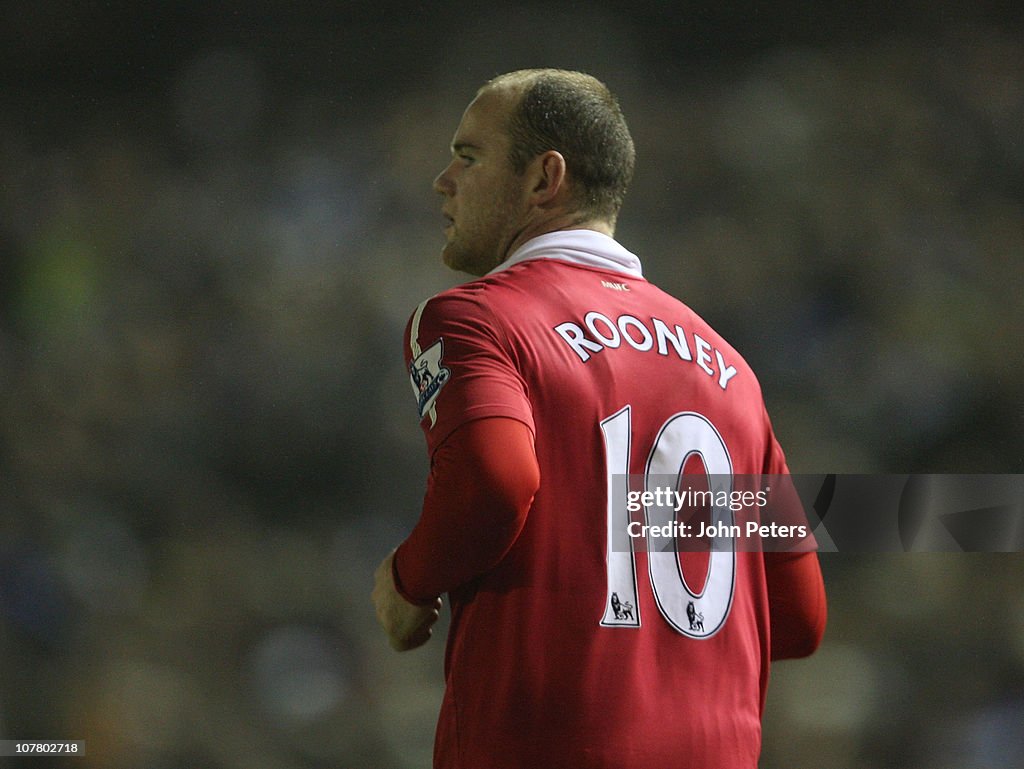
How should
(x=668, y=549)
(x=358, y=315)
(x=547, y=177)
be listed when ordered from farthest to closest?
(x=358, y=315) < (x=547, y=177) < (x=668, y=549)

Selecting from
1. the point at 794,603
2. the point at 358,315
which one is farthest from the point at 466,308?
the point at 358,315

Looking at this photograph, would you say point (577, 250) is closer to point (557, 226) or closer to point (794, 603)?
point (557, 226)

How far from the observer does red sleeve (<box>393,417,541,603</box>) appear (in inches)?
38.0

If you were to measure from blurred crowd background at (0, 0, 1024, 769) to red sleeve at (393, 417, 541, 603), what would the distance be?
1.67 metres

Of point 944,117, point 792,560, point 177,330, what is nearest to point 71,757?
point 177,330

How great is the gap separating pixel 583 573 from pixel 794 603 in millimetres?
324

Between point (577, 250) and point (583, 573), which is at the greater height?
point (577, 250)

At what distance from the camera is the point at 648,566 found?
1.07m

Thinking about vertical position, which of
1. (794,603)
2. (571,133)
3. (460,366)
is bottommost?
(794,603)

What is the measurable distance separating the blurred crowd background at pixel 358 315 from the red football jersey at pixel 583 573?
161cm

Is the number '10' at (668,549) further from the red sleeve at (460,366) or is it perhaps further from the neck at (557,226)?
the neck at (557,226)

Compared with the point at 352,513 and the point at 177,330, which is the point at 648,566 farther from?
the point at 177,330

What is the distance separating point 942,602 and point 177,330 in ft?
6.08

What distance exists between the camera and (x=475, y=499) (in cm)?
97
